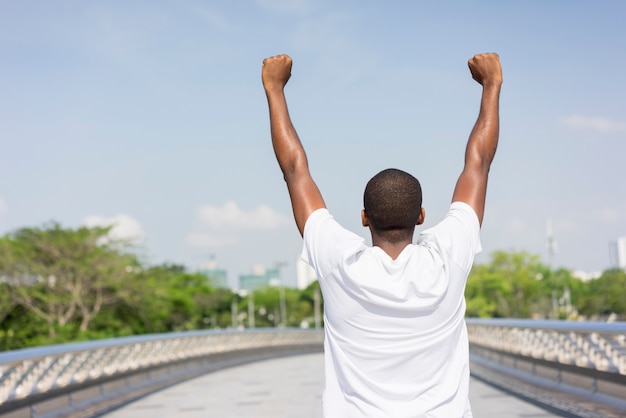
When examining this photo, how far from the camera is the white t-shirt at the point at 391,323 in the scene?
248 cm

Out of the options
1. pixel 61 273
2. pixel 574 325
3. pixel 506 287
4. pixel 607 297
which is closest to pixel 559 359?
pixel 574 325

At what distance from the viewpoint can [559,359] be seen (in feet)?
43.6

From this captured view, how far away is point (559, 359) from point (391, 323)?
11363mm

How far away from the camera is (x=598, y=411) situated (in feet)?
35.8

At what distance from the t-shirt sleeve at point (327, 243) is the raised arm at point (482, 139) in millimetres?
391

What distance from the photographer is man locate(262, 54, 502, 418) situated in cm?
249

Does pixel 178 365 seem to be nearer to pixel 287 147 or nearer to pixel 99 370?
pixel 99 370

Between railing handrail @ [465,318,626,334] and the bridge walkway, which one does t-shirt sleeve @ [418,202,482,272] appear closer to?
railing handrail @ [465,318,626,334]

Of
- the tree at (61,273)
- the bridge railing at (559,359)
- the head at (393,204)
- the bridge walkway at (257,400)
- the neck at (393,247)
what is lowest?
the bridge walkway at (257,400)

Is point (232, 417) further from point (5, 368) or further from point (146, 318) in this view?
point (146, 318)

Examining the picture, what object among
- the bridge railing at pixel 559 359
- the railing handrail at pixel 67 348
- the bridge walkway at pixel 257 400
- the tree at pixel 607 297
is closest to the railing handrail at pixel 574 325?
the bridge railing at pixel 559 359

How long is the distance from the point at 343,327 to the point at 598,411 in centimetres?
911

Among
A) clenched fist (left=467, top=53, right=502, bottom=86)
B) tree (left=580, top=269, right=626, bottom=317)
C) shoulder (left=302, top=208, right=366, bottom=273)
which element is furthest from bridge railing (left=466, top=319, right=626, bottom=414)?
tree (left=580, top=269, right=626, bottom=317)

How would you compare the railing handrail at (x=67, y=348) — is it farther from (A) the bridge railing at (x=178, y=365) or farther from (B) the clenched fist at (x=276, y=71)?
(B) the clenched fist at (x=276, y=71)
